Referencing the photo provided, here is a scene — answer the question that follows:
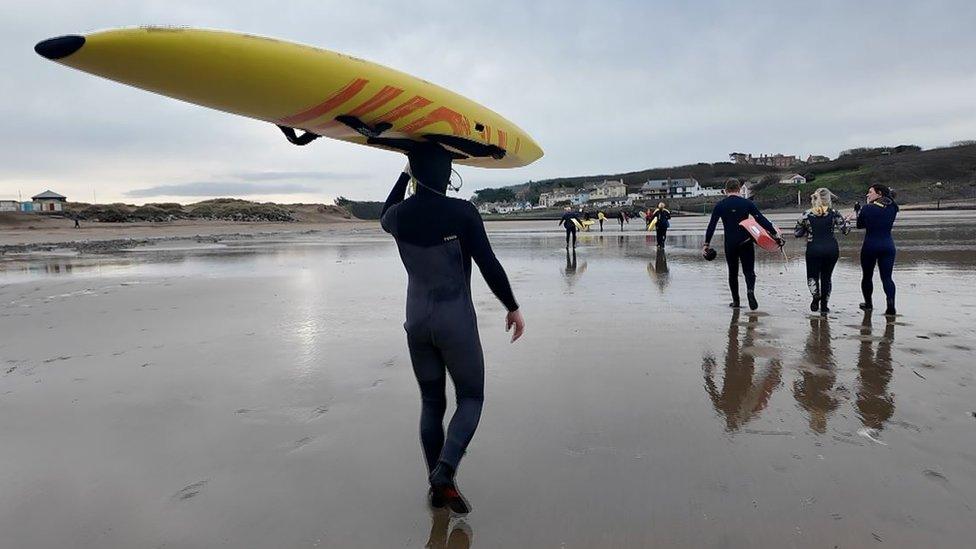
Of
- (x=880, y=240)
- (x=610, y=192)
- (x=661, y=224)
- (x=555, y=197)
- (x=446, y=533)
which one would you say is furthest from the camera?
(x=555, y=197)

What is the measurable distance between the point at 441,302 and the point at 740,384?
2.97 metres

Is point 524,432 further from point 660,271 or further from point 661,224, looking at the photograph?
point 661,224

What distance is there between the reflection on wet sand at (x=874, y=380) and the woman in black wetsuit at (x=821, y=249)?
110 cm

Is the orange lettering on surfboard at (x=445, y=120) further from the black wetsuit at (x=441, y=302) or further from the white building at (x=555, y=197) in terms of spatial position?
the white building at (x=555, y=197)

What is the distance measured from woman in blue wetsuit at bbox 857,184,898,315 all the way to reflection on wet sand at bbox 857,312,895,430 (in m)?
1.20

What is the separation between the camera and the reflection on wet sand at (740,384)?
3.96 m

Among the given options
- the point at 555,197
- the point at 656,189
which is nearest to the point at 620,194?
the point at 656,189

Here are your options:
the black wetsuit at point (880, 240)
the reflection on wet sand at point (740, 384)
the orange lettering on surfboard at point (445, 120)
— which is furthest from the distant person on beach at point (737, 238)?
the orange lettering on surfboard at point (445, 120)

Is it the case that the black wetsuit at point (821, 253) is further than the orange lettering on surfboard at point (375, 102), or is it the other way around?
the black wetsuit at point (821, 253)

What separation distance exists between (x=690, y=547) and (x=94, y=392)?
16.3 feet

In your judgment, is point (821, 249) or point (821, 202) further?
point (821, 202)

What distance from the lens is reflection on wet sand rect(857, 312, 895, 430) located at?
379 centimetres

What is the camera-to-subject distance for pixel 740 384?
4.55 m

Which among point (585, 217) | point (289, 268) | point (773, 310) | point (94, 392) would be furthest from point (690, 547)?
point (585, 217)
